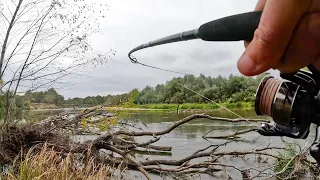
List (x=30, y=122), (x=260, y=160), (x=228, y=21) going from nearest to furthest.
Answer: (x=228, y=21) → (x=30, y=122) → (x=260, y=160)

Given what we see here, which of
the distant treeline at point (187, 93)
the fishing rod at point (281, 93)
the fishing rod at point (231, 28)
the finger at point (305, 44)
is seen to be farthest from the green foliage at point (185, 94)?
the finger at point (305, 44)

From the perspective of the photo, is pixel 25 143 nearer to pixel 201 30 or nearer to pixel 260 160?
pixel 260 160

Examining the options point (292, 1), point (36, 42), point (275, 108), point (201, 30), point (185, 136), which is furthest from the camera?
point (185, 136)

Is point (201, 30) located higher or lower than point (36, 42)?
lower

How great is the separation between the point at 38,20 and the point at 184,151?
451cm

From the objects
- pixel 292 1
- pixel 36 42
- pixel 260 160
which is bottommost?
pixel 260 160

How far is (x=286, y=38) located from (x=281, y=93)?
0.49m

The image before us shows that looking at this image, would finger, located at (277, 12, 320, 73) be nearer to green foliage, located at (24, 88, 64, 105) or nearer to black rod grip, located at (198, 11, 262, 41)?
black rod grip, located at (198, 11, 262, 41)

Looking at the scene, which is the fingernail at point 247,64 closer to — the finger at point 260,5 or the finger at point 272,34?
the finger at point 272,34

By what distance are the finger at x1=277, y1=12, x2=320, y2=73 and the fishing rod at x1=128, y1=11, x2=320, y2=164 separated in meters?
0.14

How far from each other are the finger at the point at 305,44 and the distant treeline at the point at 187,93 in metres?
2.91

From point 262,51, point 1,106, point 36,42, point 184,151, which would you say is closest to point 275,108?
point 262,51

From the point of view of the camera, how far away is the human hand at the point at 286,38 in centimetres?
45

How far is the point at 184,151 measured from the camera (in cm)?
834
